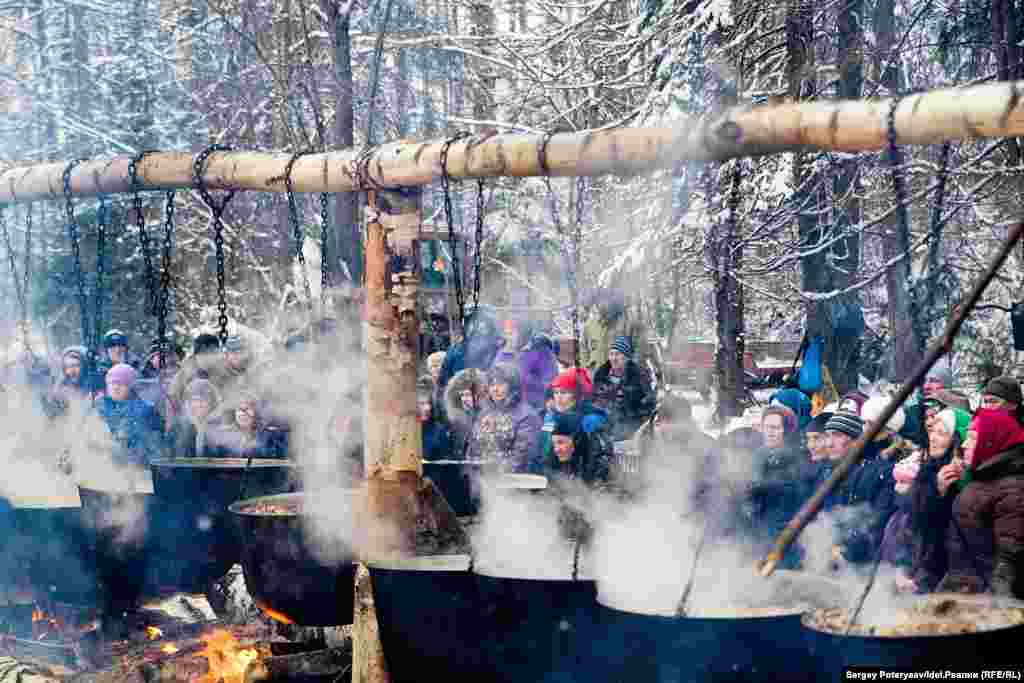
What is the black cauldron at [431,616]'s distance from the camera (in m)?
4.76

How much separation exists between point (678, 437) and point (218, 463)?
3.03 metres

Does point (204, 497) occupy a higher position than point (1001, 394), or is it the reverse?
point (1001, 394)

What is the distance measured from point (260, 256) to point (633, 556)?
16.4 meters

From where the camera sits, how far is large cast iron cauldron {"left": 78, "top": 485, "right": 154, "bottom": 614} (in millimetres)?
6625

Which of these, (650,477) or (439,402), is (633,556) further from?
(439,402)

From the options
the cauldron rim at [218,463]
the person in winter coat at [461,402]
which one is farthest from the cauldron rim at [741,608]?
the person in winter coat at [461,402]

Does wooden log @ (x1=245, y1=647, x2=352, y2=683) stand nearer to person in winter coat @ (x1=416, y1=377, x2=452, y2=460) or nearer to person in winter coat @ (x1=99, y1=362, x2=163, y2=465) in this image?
person in winter coat @ (x1=416, y1=377, x2=452, y2=460)

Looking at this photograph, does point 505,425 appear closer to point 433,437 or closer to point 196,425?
point 433,437

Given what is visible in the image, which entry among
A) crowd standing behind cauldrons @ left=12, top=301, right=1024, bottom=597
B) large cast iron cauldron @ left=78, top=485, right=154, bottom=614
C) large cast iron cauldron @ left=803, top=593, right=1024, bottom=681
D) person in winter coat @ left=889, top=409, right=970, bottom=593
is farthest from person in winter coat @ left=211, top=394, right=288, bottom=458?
large cast iron cauldron @ left=803, top=593, right=1024, bottom=681

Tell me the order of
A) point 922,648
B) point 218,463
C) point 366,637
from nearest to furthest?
1. point 922,648
2. point 366,637
3. point 218,463

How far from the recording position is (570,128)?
1402cm

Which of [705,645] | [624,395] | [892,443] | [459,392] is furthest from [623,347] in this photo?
[705,645]

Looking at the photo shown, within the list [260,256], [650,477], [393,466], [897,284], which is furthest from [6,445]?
[260,256]

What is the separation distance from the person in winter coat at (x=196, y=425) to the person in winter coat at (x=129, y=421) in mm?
170
